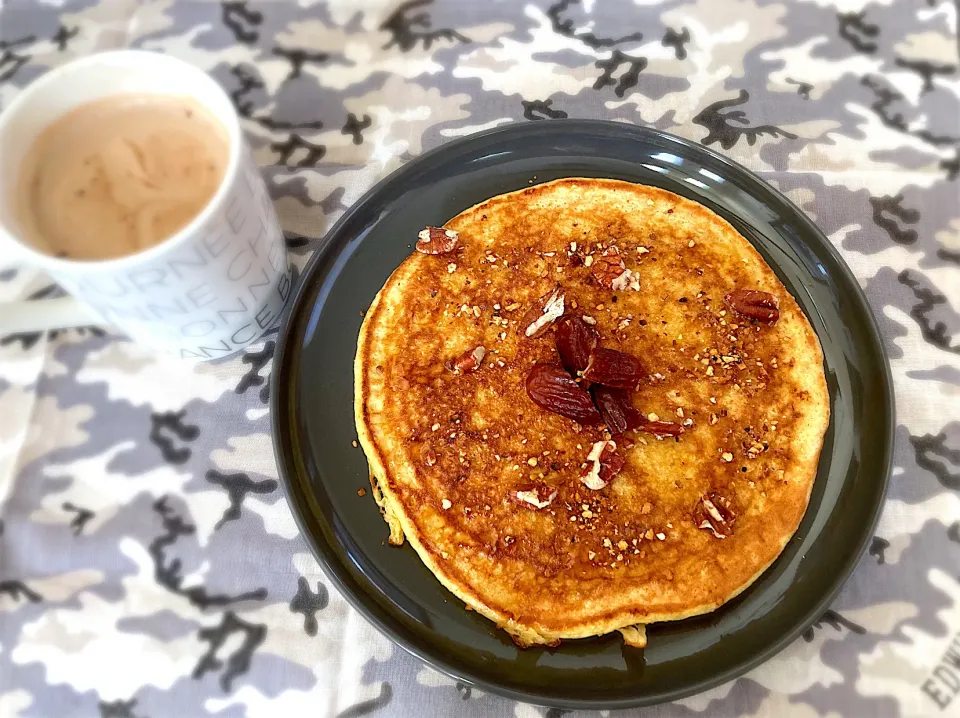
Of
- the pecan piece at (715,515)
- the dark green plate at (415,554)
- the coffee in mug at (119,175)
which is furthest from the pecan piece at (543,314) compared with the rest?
the coffee in mug at (119,175)

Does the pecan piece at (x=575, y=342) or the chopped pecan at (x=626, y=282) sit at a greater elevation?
the chopped pecan at (x=626, y=282)

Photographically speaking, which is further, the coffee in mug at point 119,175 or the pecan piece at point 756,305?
the pecan piece at point 756,305

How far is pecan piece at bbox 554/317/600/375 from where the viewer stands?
1251 mm

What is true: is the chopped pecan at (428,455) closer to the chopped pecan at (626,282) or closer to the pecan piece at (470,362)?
the pecan piece at (470,362)

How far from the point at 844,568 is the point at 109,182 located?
1.51 m

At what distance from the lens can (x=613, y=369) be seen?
1.23m

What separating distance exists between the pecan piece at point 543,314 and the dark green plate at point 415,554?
1.09 feet

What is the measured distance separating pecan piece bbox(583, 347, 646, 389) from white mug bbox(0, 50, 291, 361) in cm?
67

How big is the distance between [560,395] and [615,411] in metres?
0.11

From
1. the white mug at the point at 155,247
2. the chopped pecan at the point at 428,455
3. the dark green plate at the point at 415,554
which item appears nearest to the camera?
the white mug at the point at 155,247

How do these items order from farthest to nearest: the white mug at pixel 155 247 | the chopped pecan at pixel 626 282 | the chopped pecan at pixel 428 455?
the chopped pecan at pixel 626 282
the chopped pecan at pixel 428 455
the white mug at pixel 155 247

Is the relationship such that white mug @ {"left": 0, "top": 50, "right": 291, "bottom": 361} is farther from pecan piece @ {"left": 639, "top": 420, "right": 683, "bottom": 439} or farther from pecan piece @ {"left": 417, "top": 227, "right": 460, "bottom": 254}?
pecan piece @ {"left": 639, "top": 420, "right": 683, "bottom": 439}

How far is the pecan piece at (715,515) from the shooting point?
3.92 feet

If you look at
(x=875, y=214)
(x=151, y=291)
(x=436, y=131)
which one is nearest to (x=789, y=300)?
(x=875, y=214)
